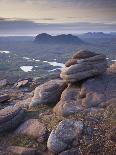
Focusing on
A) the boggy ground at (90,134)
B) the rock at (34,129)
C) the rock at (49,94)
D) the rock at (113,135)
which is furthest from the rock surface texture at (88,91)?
the rock at (113,135)

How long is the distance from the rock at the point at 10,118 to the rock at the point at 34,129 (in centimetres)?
64

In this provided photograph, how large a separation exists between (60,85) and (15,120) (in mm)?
7309

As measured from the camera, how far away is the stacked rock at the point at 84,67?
33844 millimetres

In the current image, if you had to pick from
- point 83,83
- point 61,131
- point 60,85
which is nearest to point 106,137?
point 61,131

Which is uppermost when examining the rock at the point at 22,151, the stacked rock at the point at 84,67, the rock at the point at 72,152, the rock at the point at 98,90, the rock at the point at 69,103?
the stacked rock at the point at 84,67

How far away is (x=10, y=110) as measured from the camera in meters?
31.5

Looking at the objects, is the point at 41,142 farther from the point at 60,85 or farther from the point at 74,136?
the point at 60,85

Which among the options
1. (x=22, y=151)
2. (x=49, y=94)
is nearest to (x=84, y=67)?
(x=49, y=94)

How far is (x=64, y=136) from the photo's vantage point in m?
26.8

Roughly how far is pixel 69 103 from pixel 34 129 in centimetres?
457

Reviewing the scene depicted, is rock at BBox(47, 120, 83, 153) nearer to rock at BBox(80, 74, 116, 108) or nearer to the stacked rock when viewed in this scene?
rock at BBox(80, 74, 116, 108)

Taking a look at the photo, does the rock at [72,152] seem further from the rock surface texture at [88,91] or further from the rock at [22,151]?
the rock surface texture at [88,91]

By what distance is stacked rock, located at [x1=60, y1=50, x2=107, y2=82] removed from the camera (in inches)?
1332

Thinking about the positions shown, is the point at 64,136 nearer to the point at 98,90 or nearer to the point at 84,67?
the point at 98,90
